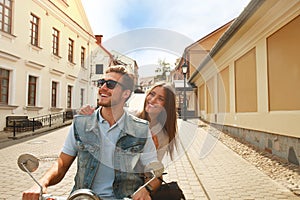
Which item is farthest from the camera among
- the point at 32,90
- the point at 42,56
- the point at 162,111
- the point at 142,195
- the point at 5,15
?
the point at 42,56

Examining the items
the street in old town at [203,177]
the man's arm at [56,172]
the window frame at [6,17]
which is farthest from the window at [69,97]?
the man's arm at [56,172]

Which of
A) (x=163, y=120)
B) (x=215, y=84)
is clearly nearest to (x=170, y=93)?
(x=163, y=120)

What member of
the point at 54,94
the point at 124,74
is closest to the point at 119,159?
the point at 124,74

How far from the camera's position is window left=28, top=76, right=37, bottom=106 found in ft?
49.4

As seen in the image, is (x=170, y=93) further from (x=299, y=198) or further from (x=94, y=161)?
(x=299, y=198)

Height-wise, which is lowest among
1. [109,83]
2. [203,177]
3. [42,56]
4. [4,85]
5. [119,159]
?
[203,177]

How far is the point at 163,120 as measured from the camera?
2.63 m

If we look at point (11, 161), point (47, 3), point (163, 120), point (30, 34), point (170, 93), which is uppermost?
point (47, 3)

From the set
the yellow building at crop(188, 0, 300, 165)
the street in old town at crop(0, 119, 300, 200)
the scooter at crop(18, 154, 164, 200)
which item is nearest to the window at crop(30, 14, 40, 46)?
the street in old town at crop(0, 119, 300, 200)

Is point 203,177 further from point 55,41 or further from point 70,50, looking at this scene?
point 70,50

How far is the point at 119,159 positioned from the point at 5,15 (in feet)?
44.6

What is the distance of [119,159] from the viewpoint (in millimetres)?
1777

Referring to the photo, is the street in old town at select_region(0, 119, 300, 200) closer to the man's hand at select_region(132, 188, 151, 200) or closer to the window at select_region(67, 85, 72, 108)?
the man's hand at select_region(132, 188, 151, 200)

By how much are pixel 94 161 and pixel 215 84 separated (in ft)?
42.0
